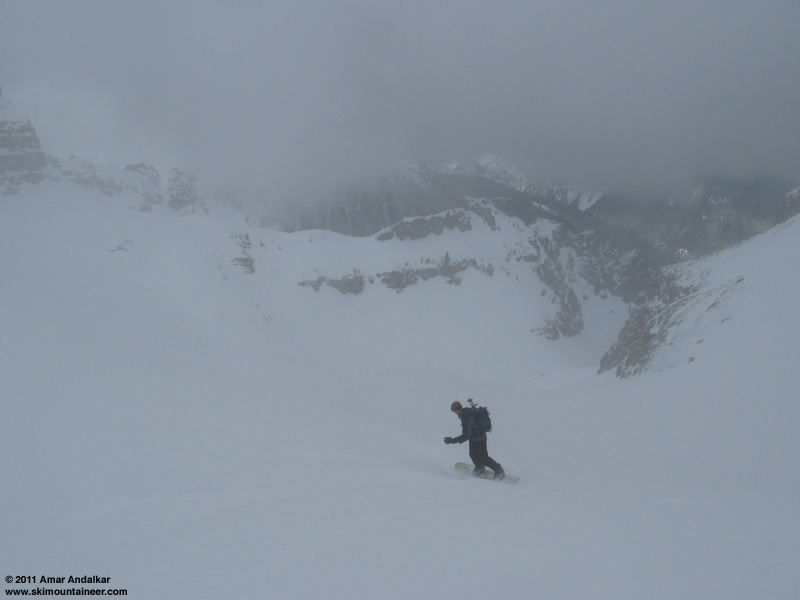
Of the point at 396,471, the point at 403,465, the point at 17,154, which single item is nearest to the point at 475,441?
the point at 396,471

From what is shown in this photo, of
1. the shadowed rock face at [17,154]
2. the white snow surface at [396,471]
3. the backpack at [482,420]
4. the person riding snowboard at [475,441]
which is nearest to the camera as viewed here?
the white snow surface at [396,471]

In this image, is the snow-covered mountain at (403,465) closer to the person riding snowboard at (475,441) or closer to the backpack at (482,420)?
the person riding snowboard at (475,441)

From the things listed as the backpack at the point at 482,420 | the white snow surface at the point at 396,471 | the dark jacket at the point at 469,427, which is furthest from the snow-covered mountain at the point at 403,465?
the backpack at the point at 482,420

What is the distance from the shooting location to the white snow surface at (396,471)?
141 inches

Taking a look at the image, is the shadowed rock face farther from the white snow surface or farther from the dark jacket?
the dark jacket

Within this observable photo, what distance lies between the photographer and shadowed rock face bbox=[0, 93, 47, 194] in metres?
73.9

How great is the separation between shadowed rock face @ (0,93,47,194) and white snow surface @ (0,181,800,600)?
56.9m

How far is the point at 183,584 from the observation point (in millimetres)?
3580

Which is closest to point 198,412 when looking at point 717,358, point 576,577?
point 576,577

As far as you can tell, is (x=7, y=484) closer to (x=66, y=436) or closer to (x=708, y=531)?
(x=66, y=436)

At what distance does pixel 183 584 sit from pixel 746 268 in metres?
29.5

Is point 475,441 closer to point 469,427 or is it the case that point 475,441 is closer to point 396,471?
point 469,427

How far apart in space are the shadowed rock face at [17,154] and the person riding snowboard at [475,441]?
3623 inches

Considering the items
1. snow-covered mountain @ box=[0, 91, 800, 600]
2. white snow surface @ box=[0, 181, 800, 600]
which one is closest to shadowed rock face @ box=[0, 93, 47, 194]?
snow-covered mountain @ box=[0, 91, 800, 600]
